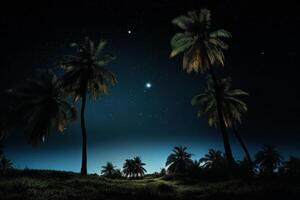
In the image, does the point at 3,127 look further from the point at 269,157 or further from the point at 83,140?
the point at 269,157

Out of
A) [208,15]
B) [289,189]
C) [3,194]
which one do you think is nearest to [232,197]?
[289,189]

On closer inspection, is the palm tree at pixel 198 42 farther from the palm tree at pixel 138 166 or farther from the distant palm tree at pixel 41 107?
the palm tree at pixel 138 166

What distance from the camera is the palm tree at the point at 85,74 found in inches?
1247

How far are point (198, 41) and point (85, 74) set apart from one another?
14.5 meters

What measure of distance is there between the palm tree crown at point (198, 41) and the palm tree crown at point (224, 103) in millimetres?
7009

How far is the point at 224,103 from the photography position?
3712 centimetres

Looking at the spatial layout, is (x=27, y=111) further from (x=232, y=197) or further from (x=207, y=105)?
(x=232, y=197)

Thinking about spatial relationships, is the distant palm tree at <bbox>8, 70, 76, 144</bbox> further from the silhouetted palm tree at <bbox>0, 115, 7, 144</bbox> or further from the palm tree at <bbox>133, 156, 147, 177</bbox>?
the palm tree at <bbox>133, 156, 147, 177</bbox>

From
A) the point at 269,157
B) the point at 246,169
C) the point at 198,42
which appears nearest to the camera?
the point at 246,169

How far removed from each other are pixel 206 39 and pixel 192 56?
258cm

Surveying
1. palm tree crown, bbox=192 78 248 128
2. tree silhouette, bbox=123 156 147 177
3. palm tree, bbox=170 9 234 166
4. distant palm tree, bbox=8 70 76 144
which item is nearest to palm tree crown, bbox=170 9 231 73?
palm tree, bbox=170 9 234 166

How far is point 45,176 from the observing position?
23391 millimetres

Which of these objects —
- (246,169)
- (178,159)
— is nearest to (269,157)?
(178,159)

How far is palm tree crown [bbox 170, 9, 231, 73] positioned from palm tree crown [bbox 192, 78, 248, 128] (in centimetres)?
701
